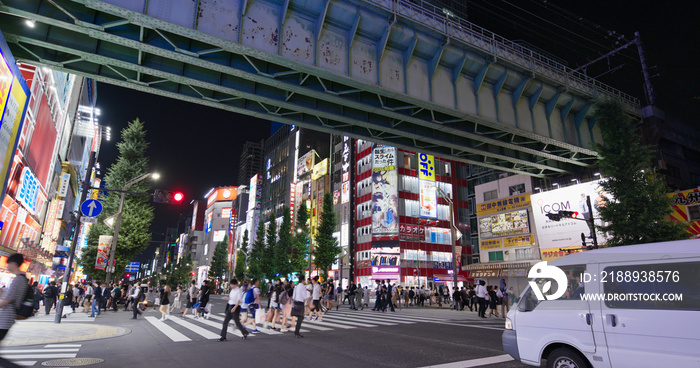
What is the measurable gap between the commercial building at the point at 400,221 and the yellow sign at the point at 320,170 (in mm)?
9802

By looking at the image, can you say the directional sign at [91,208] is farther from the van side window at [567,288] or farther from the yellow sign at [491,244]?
the yellow sign at [491,244]

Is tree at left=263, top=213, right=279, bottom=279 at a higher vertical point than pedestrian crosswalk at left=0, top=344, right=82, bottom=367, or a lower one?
higher

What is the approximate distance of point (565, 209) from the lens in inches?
1096

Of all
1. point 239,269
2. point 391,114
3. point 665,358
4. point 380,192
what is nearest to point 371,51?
point 391,114

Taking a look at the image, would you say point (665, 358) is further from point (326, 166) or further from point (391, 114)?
point (326, 166)

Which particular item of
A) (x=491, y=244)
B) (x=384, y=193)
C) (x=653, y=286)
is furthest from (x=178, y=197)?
(x=384, y=193)

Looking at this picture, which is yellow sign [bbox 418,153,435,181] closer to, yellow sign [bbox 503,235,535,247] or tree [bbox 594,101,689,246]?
yellow sign [bbox 503,235,535,247]

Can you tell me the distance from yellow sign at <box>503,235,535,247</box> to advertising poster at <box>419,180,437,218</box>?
1888 cm

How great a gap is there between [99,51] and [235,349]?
10850mm

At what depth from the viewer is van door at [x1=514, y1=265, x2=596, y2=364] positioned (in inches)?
196

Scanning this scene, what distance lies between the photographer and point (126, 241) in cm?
2644

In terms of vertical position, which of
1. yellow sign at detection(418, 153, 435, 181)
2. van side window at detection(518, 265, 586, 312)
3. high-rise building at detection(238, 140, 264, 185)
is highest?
high-rise building at detection(238, 140, 264, 185)

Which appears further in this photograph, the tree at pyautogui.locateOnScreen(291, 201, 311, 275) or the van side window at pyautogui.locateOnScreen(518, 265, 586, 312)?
the tree at pyautogui.locateOnScreen(291, 201, 311, 275)

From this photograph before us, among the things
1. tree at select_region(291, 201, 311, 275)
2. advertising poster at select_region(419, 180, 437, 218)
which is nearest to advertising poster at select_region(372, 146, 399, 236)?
advertising poster at select_region(419, 180, 437, 218)
